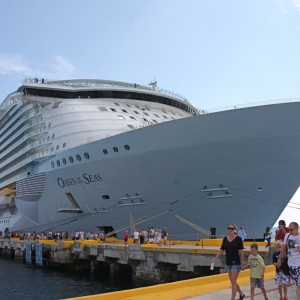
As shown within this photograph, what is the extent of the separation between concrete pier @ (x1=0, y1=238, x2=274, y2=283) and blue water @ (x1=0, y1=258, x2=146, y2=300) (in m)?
0.69

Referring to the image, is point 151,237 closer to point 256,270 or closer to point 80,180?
point 80,180

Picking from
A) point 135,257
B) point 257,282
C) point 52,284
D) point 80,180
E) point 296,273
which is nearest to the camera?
point 296,273

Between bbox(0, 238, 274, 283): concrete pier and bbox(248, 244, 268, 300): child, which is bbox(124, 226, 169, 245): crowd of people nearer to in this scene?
bbox(0, 238, 274, 283): concrete pier

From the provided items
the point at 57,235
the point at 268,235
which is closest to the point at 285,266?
the point at 268,235

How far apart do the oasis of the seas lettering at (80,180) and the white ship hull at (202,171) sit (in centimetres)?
8

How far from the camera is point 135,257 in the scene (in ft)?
54.6

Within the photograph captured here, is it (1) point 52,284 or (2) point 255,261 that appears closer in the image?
(2) point 255,261

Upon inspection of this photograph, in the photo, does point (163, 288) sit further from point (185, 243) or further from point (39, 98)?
point (39, 98)

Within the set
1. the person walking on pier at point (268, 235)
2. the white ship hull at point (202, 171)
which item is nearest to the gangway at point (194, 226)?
the white ship hull at point (202, 171)

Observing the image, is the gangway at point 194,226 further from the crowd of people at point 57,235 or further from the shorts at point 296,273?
the shorts at point 296,273

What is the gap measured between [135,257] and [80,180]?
22.4 feet

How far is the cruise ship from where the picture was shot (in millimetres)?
17438

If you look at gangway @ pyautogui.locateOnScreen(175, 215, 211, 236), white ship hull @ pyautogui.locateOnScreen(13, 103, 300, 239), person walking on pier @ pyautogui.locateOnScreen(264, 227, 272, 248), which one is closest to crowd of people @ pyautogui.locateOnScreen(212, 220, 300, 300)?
person walking on pier @ pyautogui.locateOnScreen(264, 227, 272, 248)

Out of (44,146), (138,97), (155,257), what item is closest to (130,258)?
(155,257)
